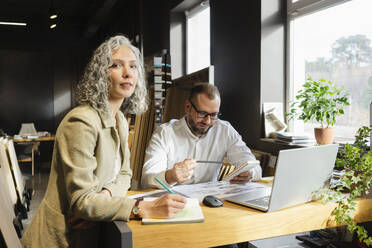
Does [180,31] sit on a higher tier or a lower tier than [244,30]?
higher

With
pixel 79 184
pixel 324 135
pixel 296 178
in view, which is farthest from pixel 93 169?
pixel 324 135

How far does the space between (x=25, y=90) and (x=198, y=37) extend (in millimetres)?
5645

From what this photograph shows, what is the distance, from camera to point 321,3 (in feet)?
9.28

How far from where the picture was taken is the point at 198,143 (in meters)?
2.42

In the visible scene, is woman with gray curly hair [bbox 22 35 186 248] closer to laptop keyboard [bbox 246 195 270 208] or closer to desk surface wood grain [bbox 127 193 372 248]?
desk surface wood grain [bbox 127 193 372 248]

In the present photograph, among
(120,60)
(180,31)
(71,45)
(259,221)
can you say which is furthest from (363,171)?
(71,45)

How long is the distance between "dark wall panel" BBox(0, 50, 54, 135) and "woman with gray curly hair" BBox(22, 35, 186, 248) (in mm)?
8125

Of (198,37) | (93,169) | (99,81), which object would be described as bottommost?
(93,169)

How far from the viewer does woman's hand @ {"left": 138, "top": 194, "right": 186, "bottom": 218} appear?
1.29 metres

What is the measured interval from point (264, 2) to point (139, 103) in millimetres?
1789

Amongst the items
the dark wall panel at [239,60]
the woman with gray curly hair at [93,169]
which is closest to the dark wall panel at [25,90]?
the dark wall panel at [239,60]

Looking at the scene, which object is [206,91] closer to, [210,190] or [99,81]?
[210,190]

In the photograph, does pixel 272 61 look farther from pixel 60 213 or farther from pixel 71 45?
pixel 71 45

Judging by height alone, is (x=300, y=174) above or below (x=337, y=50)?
below
